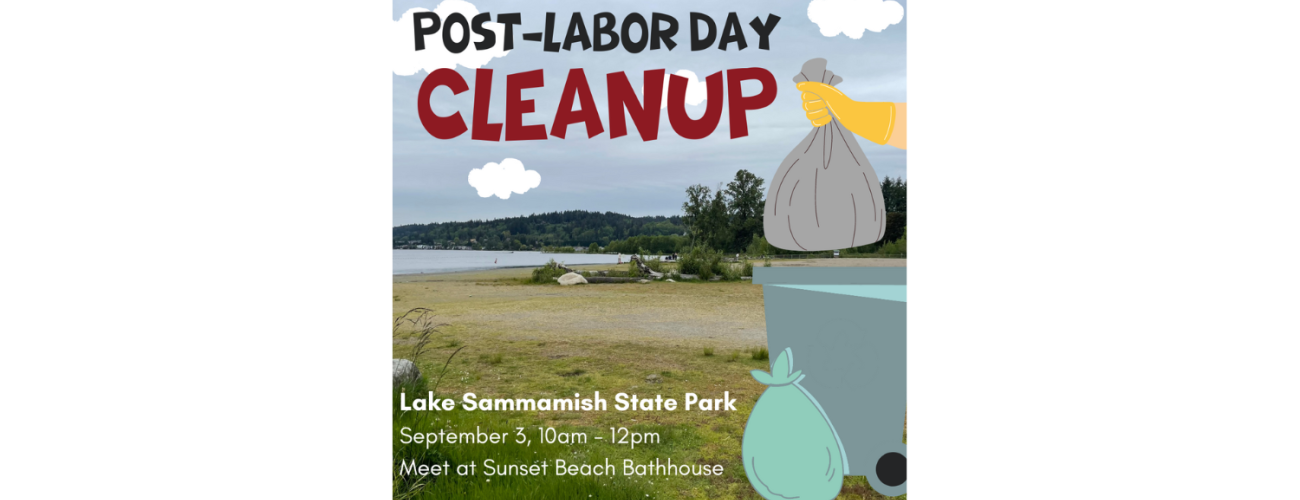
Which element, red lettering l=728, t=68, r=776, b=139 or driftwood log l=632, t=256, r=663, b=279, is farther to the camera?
driftwood log l=632, t=256, r=663, b=279

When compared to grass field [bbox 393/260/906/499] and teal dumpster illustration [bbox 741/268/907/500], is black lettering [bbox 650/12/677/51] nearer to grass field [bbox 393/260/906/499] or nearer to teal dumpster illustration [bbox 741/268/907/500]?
grass field [bbox 393/260/906/499]

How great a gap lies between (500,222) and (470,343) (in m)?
0.92

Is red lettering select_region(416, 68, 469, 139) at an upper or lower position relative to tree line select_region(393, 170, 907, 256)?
upper

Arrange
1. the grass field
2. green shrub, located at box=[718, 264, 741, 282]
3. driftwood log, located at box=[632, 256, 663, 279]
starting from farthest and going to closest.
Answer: driftwood log, located at box=[632, 256, 663, 279], green shrub, located at box=[718, 264, 741, 282], the grass field

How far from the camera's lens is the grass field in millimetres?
2852

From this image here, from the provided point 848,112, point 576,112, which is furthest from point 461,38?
point 848,112

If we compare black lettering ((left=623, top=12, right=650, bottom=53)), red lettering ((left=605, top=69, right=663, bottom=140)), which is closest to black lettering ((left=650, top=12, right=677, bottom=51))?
black lettering ((left=623, top=12, right=650, bottom=53))

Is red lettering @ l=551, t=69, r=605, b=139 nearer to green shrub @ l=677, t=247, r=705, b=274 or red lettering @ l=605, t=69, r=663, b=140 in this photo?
red lettering @ l=605, t=69, r=663, b=140

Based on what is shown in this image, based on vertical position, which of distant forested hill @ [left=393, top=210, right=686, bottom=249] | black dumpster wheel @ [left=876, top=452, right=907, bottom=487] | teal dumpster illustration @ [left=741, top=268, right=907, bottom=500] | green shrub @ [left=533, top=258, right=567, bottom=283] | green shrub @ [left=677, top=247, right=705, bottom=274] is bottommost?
black dumpster wheel @ [left=876, top=452, right=907, bottom=487]

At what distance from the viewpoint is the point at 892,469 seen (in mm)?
2910

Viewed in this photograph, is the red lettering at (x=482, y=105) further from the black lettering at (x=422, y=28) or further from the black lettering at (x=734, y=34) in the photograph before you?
the black lettering at (x=734, y=34)

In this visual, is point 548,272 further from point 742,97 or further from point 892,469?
point 892,469

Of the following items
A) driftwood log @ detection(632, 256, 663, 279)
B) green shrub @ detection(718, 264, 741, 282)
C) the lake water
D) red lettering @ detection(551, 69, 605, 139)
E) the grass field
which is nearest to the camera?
the grass field

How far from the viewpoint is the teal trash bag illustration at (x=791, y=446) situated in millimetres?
2881
